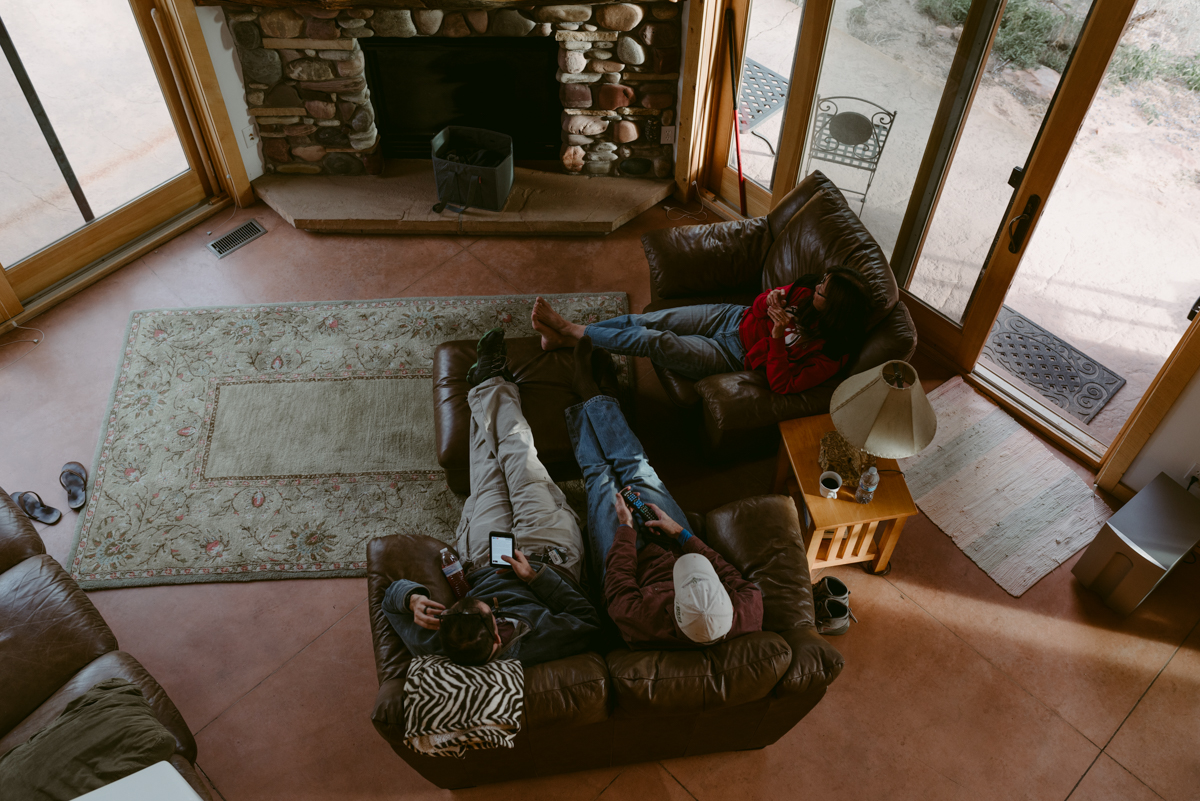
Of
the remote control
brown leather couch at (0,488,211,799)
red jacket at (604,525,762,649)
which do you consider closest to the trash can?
red jacket at (604,525,762,649)

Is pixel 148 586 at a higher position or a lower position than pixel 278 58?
lower

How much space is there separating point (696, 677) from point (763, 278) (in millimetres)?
2100

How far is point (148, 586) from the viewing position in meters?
3.19

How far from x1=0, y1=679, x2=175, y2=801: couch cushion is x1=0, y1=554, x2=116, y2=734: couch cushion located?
306 mm

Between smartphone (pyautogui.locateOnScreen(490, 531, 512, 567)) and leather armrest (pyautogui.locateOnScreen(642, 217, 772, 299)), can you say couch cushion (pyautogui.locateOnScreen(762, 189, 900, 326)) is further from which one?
smartphone (pyautogui.locateOnScreen(490, 531, 512, 567))

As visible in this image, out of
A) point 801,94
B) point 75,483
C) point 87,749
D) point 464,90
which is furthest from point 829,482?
point 464,90

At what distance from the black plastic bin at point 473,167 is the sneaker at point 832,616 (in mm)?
2932

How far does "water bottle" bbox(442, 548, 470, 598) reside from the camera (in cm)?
264

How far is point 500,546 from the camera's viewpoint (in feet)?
8.79

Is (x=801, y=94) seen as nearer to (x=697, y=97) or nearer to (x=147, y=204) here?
(x=697, y=97)

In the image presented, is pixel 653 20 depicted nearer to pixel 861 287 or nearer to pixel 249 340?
pixel 861 287

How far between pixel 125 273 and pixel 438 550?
9.76ft

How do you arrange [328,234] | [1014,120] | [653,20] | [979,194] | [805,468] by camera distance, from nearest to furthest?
[805,468], [1014,120], [979,194], [653,20], [328,234]

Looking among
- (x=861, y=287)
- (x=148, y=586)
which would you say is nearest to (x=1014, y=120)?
(x=861, y=287)
